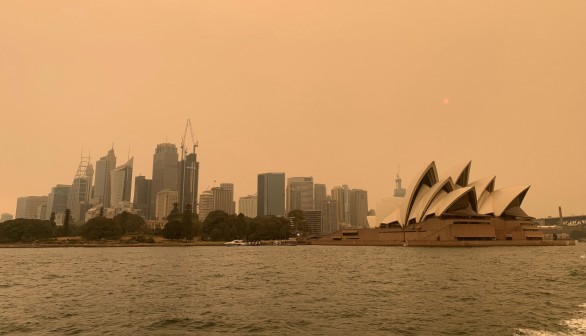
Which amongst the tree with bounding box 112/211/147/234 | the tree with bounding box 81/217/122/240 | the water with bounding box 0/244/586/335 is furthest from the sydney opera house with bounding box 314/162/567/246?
the tree with bounding box 112/211/147/234

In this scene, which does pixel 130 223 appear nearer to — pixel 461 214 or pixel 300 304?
pixel 461 214

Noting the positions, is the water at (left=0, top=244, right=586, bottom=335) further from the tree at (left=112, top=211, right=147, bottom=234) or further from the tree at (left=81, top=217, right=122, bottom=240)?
the tree at (left=112, top=211, right=147, bottom=234)

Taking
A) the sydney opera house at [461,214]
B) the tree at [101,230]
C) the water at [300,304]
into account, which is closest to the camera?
the water at [300,304]

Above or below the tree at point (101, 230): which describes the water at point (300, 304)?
below

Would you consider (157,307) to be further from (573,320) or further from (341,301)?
(573,320)

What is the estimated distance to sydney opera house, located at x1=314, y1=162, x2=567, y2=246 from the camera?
3848 inches

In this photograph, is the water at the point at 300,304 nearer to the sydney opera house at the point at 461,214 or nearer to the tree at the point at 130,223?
the sydney opera house at the point at 461,214

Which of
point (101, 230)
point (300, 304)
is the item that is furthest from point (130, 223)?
point (300, 304)

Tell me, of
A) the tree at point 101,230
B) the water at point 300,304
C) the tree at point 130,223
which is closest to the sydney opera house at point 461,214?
the water at point 300,304

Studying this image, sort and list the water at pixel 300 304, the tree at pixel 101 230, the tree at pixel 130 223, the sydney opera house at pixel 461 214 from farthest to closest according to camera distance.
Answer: the tree at pixel 130 223, the tree at pixel 101 230, the sydney opera house at pixel 461 214, the water at pixel 300 304

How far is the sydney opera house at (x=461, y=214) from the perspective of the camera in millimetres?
97750

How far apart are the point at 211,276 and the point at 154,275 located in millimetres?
5302

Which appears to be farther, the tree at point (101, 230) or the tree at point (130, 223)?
the tree at point (130, 223)

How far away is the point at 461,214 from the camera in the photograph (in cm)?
10019
